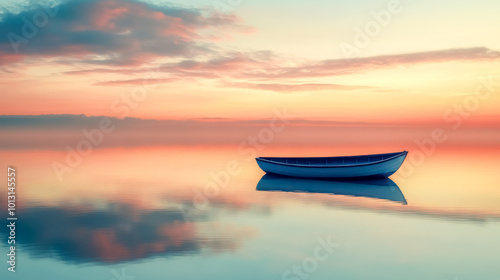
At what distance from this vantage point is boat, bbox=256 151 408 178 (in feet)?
105

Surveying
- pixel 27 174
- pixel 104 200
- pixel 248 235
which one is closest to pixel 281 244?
pixel 248 235

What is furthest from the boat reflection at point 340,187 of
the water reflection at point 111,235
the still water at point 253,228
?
the water reflection at point 111,235

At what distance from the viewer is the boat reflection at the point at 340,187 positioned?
91.7 ft

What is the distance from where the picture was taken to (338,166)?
32.2m

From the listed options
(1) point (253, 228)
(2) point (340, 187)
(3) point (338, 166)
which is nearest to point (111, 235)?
(1) point (253, 228)

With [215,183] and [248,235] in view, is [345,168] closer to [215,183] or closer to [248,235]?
[215,183]

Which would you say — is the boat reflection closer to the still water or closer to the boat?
the still water

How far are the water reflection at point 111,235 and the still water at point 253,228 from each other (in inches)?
1.6

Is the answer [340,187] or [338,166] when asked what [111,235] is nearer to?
[340,187]

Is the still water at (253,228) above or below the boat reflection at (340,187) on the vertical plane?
below

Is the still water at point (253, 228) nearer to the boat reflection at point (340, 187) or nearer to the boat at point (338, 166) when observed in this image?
the boat reflection at point (340, 187)

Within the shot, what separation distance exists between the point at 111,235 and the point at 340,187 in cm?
1661

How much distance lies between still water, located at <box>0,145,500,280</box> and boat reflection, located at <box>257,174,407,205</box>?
0.33 ft

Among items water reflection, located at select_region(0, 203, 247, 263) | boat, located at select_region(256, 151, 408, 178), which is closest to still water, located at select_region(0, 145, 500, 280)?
water reflection, located at select_region(0, 203, 247, 263)
